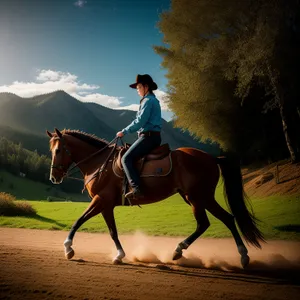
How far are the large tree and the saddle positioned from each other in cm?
1110

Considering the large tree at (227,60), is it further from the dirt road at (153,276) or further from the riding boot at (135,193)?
the riding boot at (135,193)

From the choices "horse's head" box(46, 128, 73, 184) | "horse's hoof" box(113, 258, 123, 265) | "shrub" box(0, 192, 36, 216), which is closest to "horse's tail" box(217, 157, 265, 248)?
"horse's hoof" box(113, 258, 123, 265)

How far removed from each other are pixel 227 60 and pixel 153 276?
52.7 feet

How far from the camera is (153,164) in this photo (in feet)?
20.0

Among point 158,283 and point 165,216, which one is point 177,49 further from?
point 158,283

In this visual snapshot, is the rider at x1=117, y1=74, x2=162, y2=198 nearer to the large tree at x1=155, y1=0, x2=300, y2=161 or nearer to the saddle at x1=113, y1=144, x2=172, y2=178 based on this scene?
the saddle at x1=113, y1=144, x2=172, y2=178

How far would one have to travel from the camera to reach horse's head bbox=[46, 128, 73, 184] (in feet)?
21.3

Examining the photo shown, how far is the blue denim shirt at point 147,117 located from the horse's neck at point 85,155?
103 cm

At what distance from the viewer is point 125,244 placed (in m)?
8.60

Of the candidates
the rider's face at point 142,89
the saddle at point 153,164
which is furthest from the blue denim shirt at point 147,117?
the saddle at point 153,164

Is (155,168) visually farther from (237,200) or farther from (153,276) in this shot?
(153,276)

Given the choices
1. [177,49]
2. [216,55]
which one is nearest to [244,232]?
[216,55]

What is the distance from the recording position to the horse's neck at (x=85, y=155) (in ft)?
21.8

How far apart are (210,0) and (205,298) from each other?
18634mm
